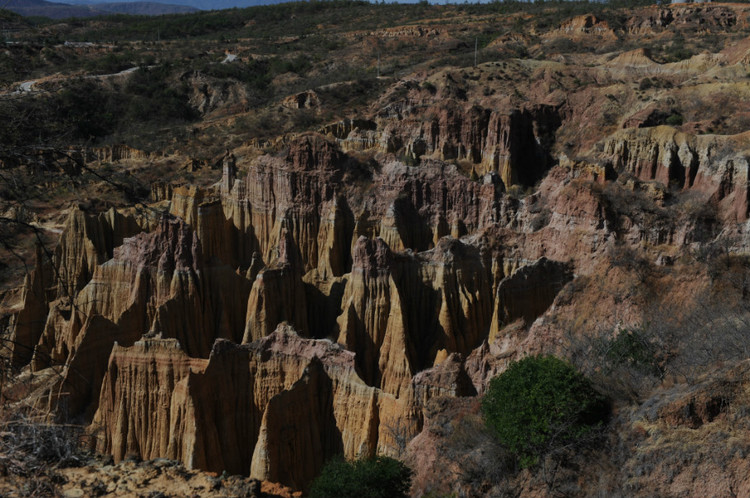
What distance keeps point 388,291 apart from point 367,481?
11.9m

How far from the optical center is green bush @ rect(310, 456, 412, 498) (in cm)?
1344

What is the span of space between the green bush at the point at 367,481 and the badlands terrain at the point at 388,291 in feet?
1.96

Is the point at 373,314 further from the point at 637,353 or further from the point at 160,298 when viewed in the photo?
the point at 637,353

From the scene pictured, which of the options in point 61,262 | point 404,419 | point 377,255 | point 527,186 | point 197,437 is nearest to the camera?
point 404,419

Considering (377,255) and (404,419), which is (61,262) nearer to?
(377,255)

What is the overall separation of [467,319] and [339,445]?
8.43 m

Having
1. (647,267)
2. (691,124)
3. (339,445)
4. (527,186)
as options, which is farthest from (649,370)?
(691,124)

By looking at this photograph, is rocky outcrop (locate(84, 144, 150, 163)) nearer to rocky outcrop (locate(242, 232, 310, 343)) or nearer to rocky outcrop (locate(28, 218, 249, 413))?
rocky outcrop (locate(28, 218, 249, 413))

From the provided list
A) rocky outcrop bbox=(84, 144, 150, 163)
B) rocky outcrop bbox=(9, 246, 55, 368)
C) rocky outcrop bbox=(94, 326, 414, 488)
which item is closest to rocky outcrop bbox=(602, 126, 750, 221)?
rocky outcrop bbox=(94, 326, 414, 488)

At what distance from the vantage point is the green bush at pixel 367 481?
1344 cm

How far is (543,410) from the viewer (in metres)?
13.2

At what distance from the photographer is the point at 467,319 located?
26.4 metres

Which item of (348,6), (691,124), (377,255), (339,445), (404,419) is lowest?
(339,445)

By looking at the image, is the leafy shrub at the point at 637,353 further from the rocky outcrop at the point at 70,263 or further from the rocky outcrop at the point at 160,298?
the rocky outcrop at the point at 70,263
